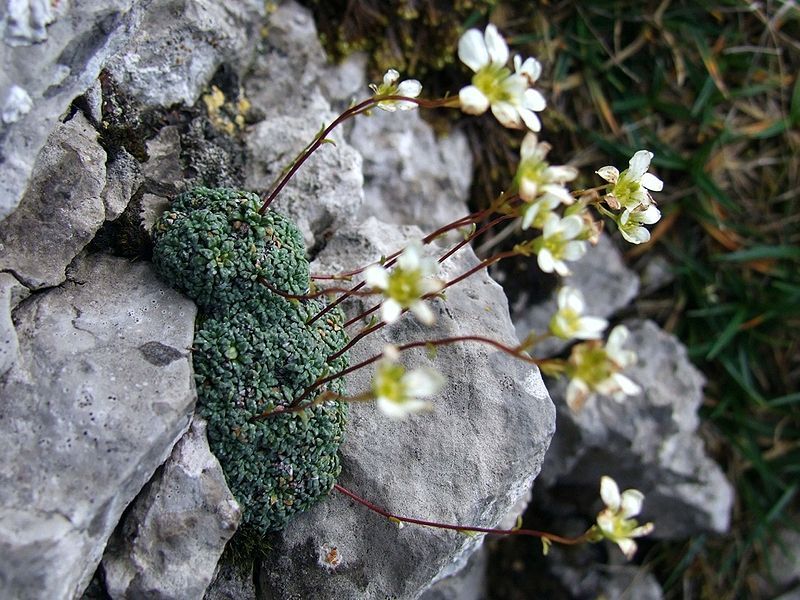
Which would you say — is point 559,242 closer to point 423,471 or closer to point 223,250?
point 423,471

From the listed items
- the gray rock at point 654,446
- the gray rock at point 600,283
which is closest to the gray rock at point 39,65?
the gray rock at point 600,283

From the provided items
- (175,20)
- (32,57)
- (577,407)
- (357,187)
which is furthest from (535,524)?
(32,57)

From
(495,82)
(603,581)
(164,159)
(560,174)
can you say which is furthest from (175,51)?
(603,581)

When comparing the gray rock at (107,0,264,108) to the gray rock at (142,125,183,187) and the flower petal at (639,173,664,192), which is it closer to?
the gray rock at (142,125,183,187)

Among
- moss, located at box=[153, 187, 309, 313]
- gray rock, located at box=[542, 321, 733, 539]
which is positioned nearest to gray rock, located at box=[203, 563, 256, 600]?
moss, located at box=[153, 187, 309, 313]

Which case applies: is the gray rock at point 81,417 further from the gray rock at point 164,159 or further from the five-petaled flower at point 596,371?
the five-petaled flower at point 596,371

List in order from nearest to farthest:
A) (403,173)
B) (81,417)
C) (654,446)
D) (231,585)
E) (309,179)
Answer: (81,417)
(231,585)
(309,179)
(403,173)
(654,446)
